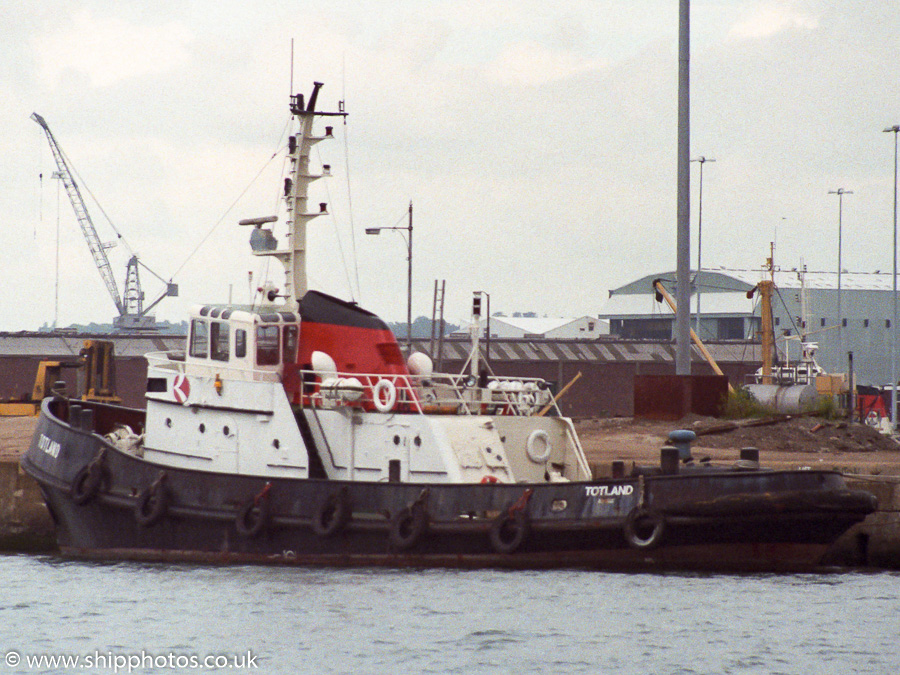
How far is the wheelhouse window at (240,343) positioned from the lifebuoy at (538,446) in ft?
14.2

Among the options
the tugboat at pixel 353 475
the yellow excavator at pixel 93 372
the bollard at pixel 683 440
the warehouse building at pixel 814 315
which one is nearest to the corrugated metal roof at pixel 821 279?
the warehouse building at pixel 814 315

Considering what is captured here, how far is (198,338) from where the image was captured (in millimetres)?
20078

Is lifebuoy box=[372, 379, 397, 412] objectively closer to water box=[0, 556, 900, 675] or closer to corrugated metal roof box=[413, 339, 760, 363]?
water box=[0, 556, 900, 675]

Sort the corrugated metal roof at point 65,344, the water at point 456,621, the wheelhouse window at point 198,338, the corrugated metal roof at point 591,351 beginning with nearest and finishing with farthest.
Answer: the water at point 456,621
the wheelhouse window at point 198,338
the corrugated metal roof at point 65,344
the corrugated metal roof at point 591,351

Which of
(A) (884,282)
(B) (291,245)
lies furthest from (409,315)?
(A) (884,282)

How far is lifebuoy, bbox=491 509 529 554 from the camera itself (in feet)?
57.2

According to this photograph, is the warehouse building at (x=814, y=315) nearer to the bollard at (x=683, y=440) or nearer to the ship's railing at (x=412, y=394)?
the bollard at (x=683, y=440)

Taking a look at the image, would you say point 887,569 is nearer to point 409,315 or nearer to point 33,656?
point 33,656

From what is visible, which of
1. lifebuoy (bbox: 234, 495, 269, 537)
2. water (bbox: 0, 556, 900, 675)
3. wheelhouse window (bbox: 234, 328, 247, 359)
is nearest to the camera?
water (bbox: 0, 556, 900, 675)

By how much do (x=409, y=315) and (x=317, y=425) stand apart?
552 inches

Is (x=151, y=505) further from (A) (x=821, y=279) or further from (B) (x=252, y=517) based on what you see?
(A) (x=821, y=279)

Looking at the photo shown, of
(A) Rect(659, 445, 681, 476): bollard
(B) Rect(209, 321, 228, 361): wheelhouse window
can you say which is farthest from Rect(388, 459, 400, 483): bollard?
(A) Rect(659, 445, 681, 476): bollard

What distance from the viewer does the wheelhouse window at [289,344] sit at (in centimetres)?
1936

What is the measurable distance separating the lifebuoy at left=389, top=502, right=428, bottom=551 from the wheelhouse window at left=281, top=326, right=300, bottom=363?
120 inches
